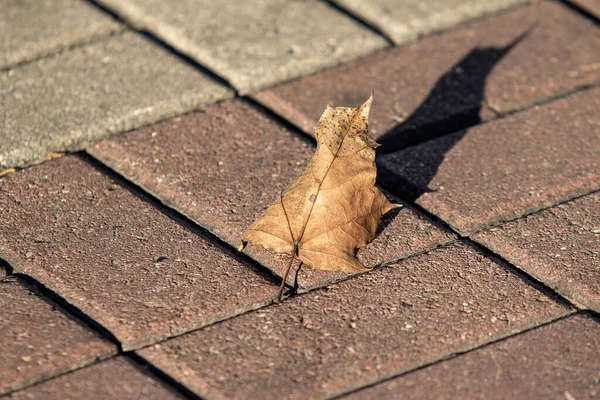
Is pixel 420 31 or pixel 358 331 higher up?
pixel 420 31

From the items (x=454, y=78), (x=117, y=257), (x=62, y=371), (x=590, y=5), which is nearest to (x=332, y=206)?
(x=117, y=257)

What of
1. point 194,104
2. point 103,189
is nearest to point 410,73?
point 194,104

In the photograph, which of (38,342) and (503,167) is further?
(503,167)

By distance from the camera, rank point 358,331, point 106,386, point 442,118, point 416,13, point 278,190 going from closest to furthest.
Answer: point 106,386
point 358,331
point 278,190
point 442,118
point 416,13

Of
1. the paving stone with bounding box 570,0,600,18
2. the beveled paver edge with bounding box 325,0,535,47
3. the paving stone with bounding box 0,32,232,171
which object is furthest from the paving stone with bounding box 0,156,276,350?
the paving stone with bounding box 570,0,600,18

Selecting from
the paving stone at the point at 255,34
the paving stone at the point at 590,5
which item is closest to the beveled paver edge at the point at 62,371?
the paving stone at the point at 255,34

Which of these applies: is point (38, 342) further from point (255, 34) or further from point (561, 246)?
point (255, 34)
